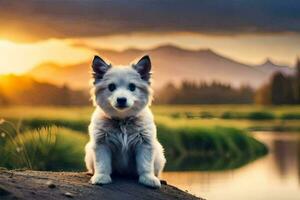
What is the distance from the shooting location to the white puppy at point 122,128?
821 cm

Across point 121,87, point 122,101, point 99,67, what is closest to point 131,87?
point 121,87

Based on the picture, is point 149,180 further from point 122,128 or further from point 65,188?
point 65,188

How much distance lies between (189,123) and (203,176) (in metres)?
6.33

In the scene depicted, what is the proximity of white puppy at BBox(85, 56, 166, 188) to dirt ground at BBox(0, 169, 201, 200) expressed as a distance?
0.32 feet

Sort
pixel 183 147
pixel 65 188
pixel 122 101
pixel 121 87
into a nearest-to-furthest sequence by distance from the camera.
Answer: pixel 122 101
pixel 121 87
pixel 65 188
pixel 183 147

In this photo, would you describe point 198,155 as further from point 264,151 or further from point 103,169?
point 103,169

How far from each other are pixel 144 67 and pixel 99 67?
16.2 inches

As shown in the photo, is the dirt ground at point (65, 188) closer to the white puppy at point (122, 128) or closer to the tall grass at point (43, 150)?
the white puppy at point (122, 128)

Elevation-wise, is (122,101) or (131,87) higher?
(131,87)

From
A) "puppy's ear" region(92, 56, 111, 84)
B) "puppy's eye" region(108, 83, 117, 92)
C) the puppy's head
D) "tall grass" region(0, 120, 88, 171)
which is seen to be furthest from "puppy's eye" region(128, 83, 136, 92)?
"tall grass" region(0, 120, 88, 171)

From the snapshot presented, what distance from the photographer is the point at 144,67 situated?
330 inches

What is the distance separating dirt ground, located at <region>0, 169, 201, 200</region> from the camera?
7910 millimetres

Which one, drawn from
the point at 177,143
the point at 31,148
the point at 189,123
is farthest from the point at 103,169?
the point at 189,123

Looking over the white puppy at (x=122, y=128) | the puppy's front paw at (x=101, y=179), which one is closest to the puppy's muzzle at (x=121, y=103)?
the white puppy at (x=122, y=128)
